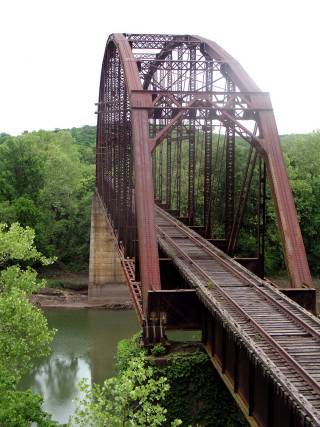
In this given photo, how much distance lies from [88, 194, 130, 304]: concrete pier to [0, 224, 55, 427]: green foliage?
2566cm

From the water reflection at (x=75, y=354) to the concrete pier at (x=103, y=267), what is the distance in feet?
8.66

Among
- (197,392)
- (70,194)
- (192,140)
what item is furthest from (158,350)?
(70,194)

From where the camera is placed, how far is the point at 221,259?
1859 centimetres

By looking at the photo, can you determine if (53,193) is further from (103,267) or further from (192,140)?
(192,140)

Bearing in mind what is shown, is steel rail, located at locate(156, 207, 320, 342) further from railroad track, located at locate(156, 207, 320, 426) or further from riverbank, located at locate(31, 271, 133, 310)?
riverbank, located at locate(31, 271, 133, 310)

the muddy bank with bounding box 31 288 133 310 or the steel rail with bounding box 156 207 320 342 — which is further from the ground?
the steel rail with bounding box 156 207 320 342

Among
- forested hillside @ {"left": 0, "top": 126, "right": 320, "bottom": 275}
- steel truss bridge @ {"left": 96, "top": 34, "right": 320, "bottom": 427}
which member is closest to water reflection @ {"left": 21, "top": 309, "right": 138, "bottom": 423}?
steel truss bridge @ {"left": 96, "top": 34, "right": 320, "bottom": 427}

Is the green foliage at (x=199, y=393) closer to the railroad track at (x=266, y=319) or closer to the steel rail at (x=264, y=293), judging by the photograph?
the railroad track at (x=266, y=319)

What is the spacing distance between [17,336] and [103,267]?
97.0 ft

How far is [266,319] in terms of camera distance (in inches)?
478

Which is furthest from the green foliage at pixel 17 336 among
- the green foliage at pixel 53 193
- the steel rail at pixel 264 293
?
the green foliage at pixel 53 193

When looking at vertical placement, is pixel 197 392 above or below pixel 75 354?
above

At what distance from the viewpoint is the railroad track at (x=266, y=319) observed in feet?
29.9

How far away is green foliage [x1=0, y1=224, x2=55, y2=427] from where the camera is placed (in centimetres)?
1265
